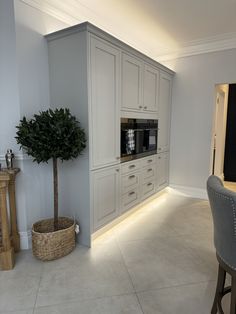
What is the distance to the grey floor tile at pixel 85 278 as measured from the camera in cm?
180

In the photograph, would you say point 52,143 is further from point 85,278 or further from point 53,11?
point 53,11

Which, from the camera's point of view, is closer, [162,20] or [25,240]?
[25,240]

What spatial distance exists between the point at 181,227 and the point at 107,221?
40.1 inches

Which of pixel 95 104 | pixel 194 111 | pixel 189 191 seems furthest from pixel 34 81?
pixel 189 191

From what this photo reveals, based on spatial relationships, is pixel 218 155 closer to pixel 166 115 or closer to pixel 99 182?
pixel 166 115

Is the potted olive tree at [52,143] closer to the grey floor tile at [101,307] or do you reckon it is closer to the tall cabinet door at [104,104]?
the tall cabinet door at [104,104]

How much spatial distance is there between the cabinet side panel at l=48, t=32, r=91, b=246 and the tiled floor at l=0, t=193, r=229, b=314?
446 millimetres

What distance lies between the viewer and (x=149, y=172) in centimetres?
371

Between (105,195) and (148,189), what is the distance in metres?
1.21

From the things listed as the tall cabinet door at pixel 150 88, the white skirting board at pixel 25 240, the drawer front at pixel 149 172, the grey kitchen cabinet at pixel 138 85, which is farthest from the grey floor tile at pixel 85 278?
the tall cabinet door at pixel 150 88

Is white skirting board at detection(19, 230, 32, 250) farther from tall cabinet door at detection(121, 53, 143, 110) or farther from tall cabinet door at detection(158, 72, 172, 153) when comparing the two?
tall cabinet door at detection(158, 72, 172, 153)

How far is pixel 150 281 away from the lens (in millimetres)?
1974

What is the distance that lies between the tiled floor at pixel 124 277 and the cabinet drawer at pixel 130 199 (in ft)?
1.04

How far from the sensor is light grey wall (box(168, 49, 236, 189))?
3.86 meters
